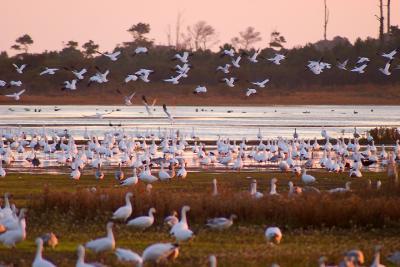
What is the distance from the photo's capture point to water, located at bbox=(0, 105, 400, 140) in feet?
180

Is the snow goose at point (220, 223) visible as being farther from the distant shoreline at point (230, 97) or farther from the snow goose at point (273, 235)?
the distant shoreline at point (230, 97)

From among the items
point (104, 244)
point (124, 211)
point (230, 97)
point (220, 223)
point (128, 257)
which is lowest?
point (128, 257)

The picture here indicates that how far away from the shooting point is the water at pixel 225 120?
54863 millimetres

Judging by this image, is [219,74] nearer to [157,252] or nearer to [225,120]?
[225,120]

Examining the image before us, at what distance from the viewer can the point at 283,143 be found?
39312mm

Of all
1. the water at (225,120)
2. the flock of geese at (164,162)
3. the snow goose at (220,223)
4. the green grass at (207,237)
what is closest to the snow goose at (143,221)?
the flock of geese at (164,162)

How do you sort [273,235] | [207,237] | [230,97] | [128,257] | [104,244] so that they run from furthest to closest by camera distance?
[230,97], [207,237], [273,235], [104,244], [128,257]

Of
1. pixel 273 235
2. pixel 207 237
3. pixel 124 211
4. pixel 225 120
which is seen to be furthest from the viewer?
pixel 225 120

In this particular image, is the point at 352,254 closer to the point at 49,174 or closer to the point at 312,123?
the point at 49,174

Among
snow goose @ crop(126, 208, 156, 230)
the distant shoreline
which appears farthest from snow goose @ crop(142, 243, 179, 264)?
the distant shoreline

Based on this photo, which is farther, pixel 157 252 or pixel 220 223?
pixel 220 223

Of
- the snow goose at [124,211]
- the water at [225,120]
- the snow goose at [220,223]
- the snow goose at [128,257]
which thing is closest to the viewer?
the snow goose at [128,257]

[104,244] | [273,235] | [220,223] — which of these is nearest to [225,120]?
[220,223]

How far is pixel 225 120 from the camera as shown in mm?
64625
